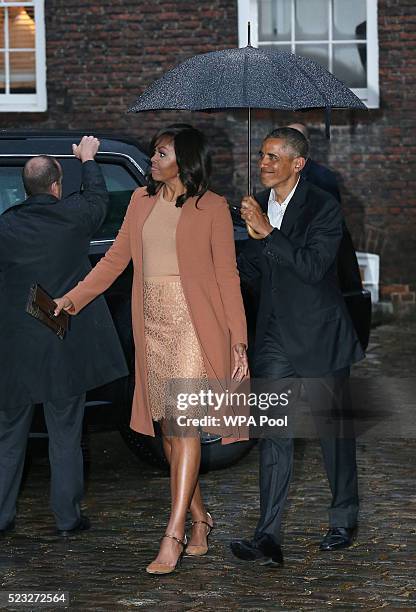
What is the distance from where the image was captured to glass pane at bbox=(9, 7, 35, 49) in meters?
16.3

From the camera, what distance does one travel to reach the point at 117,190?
7.55 meters

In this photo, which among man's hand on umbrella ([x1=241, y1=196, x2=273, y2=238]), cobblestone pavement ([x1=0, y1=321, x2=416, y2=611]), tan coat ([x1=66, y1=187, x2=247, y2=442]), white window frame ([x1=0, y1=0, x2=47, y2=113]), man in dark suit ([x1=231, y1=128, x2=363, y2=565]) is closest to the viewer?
cobblestone pavement ([x1=0, y1=321, x2=416, y2=611])

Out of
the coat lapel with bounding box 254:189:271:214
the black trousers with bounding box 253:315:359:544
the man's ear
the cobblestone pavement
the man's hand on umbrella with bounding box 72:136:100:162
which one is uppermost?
the man's hand on umbrella with bounding box 72:136:100:162

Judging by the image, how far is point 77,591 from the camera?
5758 mm

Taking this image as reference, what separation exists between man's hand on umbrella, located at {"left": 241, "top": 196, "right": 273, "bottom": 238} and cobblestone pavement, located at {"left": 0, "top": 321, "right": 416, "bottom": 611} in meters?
1.40

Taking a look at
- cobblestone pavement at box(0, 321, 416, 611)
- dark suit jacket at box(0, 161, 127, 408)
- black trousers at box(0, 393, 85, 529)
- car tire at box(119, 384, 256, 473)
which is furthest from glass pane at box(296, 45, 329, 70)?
black trousers at box(0, 393, 85, 529)

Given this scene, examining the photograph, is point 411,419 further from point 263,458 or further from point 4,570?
point 4,570

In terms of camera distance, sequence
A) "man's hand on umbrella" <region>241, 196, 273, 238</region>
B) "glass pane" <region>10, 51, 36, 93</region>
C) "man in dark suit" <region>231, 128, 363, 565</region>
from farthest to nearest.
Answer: "glass pane" <region>10, 51, 36, 93</region>
"man in dark suit" <region>231, 128, 363, 565</region>
"man's hand on umbrella" <region>241, 196, 273, 238</region>

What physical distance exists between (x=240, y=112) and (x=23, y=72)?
253 cm

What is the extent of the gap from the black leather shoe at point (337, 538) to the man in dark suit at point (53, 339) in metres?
1.17

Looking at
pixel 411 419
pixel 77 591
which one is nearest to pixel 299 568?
pixel 77 591

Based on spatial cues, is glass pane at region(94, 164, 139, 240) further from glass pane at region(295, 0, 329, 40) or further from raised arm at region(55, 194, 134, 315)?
glass pane at region(295, 0, 329, 40)

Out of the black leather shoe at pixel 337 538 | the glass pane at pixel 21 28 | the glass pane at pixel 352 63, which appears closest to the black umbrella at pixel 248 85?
the black leather shoe at pixel 337 538

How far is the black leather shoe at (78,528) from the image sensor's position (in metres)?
6.71
